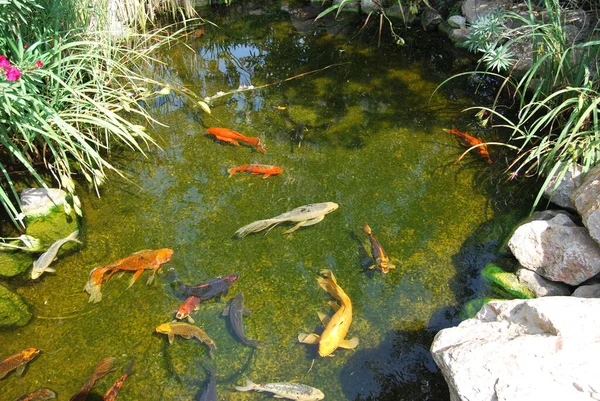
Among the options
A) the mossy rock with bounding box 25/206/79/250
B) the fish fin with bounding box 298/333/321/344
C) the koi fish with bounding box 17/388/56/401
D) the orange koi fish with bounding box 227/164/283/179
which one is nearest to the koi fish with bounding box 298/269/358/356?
the fish fin with bounding box 298/333/321/344

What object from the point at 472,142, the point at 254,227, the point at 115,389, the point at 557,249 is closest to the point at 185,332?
the point at 115,389

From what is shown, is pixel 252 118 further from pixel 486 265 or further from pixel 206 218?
pixel 486 265

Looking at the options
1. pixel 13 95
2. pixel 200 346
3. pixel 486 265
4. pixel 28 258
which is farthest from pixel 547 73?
pixel 28 258

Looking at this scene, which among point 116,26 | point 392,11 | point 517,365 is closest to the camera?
point 517,365

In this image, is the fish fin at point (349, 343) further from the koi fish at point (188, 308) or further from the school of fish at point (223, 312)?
the koi fish at point (188, 308)

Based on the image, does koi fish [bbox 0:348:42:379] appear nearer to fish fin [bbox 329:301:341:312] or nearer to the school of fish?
the school of fish

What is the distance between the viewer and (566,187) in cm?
360

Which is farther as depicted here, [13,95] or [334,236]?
[334,236]

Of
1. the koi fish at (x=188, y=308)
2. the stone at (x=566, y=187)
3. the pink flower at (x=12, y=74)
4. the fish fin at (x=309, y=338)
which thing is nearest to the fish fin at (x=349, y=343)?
the fish fin at (x=309, y=338)

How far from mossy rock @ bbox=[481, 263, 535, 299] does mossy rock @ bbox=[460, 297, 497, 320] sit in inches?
6.0

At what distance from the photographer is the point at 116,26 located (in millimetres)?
5801

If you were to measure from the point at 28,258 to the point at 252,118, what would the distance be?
2571 mm

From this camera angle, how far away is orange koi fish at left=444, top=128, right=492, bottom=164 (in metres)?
Result: 4.41

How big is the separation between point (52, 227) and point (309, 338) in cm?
217
